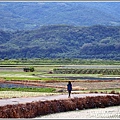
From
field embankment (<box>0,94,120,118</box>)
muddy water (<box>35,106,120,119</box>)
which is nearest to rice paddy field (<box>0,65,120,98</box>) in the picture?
field embankment (<box>0,94,120,118</box>)

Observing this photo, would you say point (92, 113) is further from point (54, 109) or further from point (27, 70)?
point (27, 70)

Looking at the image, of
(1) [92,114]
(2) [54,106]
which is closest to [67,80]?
(2) [54,106]

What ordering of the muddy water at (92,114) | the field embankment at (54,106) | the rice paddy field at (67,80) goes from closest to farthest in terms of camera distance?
the field embankment at (54,106)
the muddy water at (92,114)
the rice paddy field at (67,80)

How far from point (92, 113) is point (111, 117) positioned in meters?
2.85

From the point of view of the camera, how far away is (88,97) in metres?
41.2

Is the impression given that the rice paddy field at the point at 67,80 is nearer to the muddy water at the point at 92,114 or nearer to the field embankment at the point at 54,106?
the field embankment at the point at 54,106

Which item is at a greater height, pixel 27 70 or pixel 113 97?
pixel 27 70

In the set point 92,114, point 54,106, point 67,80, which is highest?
point 67,80

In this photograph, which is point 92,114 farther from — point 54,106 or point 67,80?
point 67,80

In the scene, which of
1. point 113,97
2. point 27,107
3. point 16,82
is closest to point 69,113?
point 27,107

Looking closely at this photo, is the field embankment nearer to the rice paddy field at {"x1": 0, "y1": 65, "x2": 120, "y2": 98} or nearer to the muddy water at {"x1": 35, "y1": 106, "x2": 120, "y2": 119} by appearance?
the muddy water at {"x1": 35, "y1": 106, "x2": 120, "y2": 119}

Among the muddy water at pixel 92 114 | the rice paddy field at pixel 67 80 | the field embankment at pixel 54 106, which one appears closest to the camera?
the field embankment at pixel 54 106

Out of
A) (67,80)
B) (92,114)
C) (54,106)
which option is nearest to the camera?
(92,114)

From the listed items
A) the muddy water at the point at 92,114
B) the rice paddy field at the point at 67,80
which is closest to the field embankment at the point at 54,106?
the muddy water at the point at 92,114
